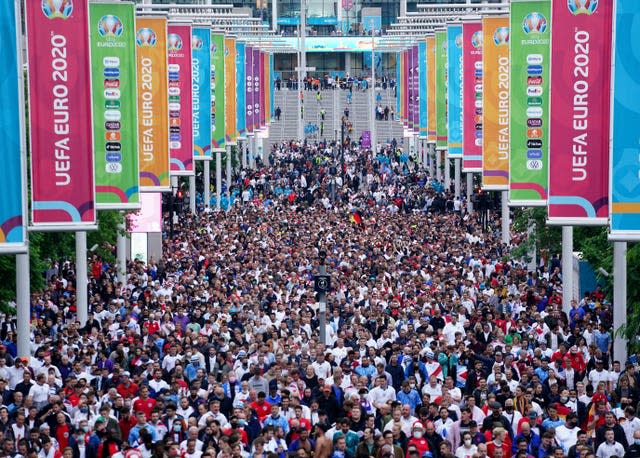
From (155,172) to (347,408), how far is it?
554 inches

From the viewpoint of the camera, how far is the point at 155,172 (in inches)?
1325

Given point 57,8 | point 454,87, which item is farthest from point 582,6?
point 454,87

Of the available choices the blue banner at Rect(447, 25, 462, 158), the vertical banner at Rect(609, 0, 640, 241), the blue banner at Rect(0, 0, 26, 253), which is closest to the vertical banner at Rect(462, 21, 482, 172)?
the blue banner at Rect(447, 25, 462, 158)

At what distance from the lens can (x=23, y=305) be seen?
26.9 metres

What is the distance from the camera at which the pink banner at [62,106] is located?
2355 cm

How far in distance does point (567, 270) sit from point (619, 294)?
6.21 m

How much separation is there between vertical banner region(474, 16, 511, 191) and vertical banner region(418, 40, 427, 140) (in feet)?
73.0

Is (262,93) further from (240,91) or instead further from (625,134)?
(625,134)

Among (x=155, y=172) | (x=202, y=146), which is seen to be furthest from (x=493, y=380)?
(x=202, y=146)

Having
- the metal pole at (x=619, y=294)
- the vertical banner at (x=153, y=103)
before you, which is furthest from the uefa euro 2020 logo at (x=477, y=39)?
the metal pole at (x=619, y=294)

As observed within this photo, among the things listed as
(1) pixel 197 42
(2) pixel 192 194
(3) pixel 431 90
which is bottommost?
(2) pixel 192 194

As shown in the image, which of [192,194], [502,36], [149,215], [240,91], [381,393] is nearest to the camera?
[381,393]

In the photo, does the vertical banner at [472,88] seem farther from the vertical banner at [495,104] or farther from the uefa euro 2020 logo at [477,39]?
the vertical banner at [495,104]

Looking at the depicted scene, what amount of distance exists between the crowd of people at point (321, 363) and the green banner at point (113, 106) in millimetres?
2246
